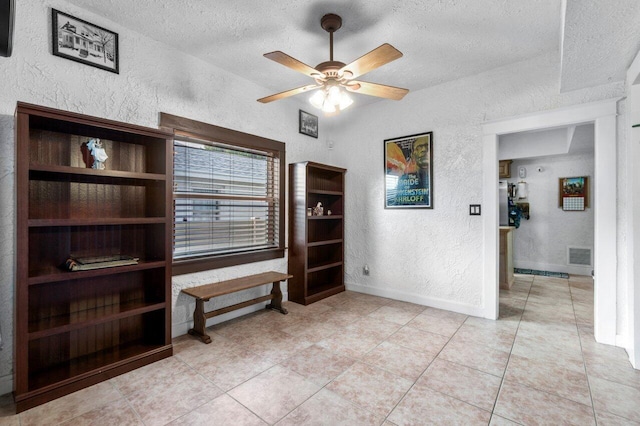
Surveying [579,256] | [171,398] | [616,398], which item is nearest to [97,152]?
[171,398]

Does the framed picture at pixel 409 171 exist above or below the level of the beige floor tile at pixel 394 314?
above

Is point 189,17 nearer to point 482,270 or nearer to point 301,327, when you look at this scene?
point 301,327

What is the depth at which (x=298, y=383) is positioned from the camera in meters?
2.05

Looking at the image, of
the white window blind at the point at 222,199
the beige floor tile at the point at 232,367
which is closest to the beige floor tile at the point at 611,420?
the beige floor tile at the point at 232,367

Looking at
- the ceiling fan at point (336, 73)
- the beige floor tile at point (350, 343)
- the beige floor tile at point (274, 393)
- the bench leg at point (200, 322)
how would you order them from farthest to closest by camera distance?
1. the bench leg at point (200, 322)
2. the beige floor tile at point (350, 343)
3. the ceiling fan at point (336, 73)
4. the beige floor tile at point (274, 393)

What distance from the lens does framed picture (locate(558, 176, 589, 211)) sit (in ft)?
18.4

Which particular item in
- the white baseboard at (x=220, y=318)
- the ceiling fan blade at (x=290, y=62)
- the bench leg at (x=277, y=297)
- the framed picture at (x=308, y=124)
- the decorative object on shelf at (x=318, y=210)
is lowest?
the white baseboard at (x=220, y=318)

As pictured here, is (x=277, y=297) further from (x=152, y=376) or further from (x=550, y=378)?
(x=550, y=378)

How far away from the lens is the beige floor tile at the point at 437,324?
295 centimetres

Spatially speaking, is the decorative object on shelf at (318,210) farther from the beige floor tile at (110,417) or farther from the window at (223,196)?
the beige floor tile at (110,417)

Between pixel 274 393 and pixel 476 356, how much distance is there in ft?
5.43

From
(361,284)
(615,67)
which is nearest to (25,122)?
(361,284)

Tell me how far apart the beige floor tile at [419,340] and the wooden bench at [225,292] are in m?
1.31

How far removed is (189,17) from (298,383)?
2910 mm
